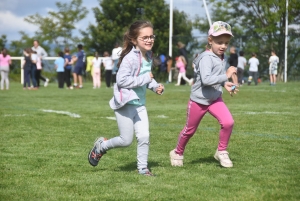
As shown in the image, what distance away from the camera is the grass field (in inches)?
237

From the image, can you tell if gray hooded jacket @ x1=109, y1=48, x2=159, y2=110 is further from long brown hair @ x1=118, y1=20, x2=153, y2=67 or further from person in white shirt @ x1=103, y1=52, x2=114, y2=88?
person in white shirt @ x1=103, y1=52, x2=114, y2=88

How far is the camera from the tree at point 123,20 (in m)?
58.3

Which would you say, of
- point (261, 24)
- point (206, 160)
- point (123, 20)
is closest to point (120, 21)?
point (123, 20)

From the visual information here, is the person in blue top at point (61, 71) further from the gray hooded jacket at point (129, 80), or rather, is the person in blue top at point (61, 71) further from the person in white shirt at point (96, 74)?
the gray hooded jacket at point (129, 80)

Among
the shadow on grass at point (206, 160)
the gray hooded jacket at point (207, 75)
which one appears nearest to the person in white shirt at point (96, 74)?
the shadow on grass at point (206, 160)

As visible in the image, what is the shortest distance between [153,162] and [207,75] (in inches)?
52.8

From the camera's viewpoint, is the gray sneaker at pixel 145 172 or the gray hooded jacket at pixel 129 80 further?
the gray sneaker at pixel 145 172

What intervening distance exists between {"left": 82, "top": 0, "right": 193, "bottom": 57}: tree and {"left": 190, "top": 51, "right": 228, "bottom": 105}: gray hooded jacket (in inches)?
1961

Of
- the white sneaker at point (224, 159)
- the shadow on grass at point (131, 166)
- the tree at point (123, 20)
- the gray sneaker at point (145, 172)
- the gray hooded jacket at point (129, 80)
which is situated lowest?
the shadow on grass at point (131, 166)

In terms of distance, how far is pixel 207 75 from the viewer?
7.27 m

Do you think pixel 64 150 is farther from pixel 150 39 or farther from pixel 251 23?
pixel 251 23

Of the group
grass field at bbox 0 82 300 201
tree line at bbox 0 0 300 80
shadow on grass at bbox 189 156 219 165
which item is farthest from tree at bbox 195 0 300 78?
shadow on grass at bbox 189 156 219 165

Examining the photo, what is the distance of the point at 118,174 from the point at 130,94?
2.79 ft

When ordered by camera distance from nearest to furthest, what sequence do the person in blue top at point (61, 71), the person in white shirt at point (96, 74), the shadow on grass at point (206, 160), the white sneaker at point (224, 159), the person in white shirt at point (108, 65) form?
the white sneaker at point (224, 159) → the shadow on grass at point (206, 160) → the person in blue top at point (61, 71) → the person in white shirt at point (96, 74) → the person in white shirt at point (108, 65)
